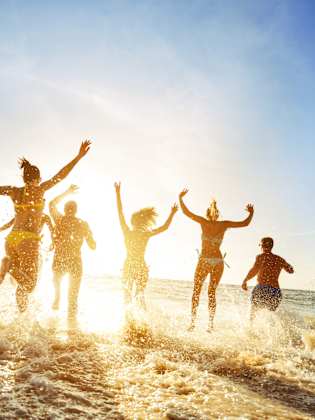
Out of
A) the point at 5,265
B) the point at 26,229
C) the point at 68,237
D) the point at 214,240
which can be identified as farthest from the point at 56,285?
the point at 214,240

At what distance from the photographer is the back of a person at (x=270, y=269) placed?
7.81m

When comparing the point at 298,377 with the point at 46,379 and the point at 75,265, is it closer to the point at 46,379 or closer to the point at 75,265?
the point at 46,379

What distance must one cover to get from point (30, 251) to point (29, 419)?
10.2ft

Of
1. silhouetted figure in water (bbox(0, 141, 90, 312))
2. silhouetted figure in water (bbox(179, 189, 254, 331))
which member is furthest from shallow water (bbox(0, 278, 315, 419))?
silhouetted figure in water (bbox(179, 189, 254, 331))

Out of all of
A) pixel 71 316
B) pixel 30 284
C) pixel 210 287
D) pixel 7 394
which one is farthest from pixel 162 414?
pixel 210 287

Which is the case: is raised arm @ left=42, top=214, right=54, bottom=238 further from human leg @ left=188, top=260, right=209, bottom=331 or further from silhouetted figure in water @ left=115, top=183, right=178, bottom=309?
human leg @ left=188, top=260, right=209, bottom=331

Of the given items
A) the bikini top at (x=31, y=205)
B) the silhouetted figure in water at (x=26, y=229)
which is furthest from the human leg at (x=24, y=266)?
the bikini top at (x=31, y=205)

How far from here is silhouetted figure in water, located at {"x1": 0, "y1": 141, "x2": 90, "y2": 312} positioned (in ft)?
16.4

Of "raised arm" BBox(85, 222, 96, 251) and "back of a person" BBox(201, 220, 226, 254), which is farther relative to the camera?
"back of a person" BBox(201, 220, 226, 254)

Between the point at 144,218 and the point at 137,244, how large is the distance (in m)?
0.56

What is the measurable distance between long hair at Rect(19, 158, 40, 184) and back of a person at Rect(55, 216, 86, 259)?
5.08 ft

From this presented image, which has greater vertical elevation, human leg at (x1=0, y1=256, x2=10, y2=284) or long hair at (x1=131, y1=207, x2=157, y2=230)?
long hair at (x1=131, y1=207, x2=157, y2=230)

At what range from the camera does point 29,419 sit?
2199 millimetres

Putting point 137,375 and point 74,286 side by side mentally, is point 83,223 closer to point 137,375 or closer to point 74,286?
point 74,286
